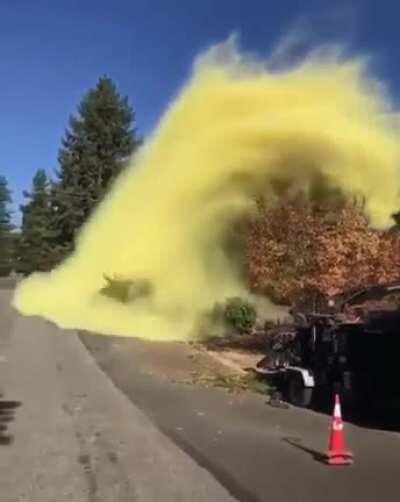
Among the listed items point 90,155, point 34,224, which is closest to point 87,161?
point 90,155

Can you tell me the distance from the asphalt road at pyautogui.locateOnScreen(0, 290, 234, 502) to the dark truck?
3.04m

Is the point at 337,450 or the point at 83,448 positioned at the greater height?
the point at 337,450

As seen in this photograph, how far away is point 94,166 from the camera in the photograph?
73188mm

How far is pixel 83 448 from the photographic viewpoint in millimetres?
9828

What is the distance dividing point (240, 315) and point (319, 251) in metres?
8.26

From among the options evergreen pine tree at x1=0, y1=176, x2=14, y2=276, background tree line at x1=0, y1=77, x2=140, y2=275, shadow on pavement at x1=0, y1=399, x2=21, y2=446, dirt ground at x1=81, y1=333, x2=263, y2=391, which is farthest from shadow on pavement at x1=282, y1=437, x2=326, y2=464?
evergreen pine tree at x1=0, y1=176, x2=14, y2=276

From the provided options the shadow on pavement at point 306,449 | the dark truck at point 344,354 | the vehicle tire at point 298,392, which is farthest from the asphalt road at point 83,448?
the dark truck at point 344,354

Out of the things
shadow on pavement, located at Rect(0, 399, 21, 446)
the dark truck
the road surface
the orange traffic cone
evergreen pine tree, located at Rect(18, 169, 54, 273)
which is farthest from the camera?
evergreen pine tree, located at Rect(18, 169, 54, 273)

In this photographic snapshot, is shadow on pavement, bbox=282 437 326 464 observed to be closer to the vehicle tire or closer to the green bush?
the vehicle tire

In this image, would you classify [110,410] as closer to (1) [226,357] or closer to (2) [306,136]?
(1) [226,357]

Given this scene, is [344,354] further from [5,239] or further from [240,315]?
[5,239]

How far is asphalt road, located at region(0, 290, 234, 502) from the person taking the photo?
7.81 m

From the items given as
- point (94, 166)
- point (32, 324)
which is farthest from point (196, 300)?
point (94, 166)

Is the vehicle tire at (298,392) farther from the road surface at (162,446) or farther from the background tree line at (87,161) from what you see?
the background tree line at (87,161)
